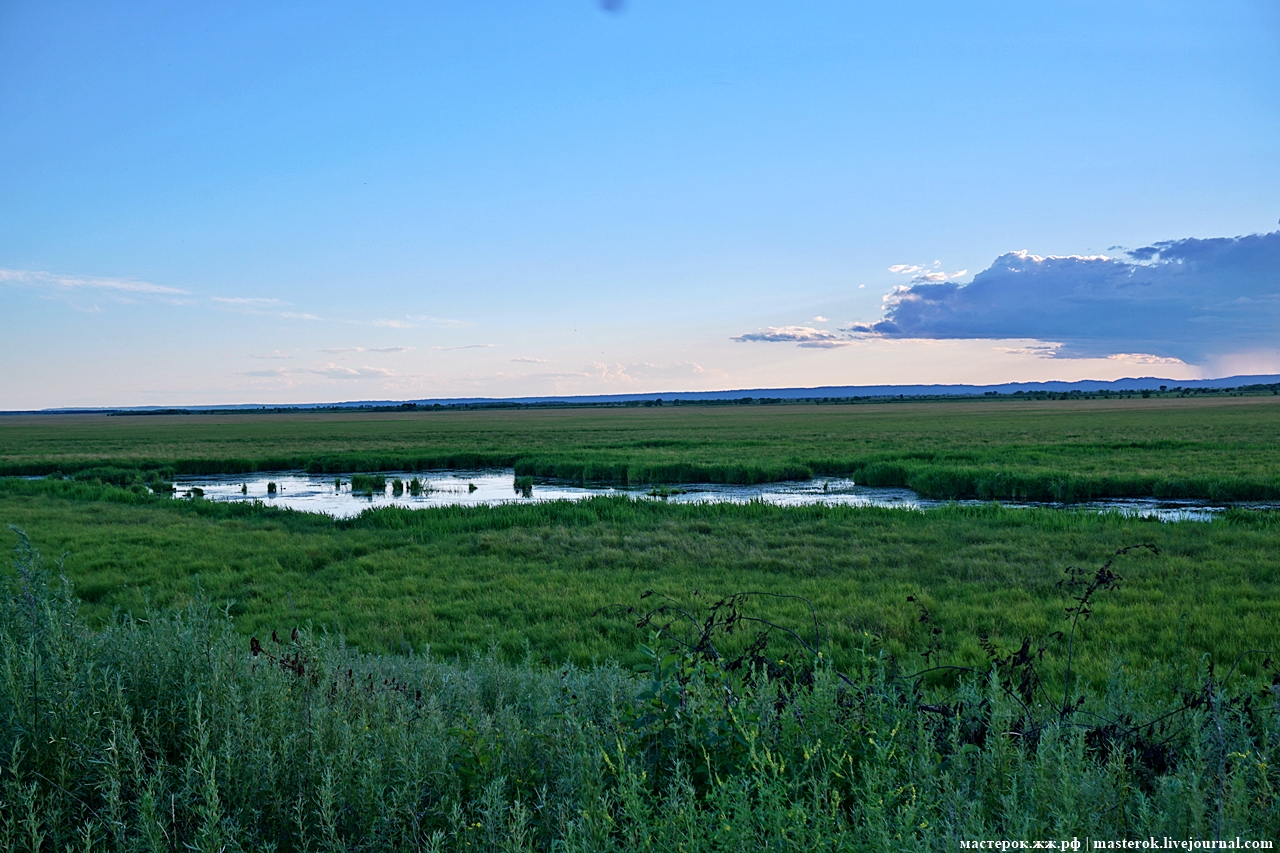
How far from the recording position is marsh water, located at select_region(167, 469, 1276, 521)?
2512cm

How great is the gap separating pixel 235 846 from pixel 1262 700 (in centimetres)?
806

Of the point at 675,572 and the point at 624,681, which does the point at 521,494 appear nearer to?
the point at 675,572

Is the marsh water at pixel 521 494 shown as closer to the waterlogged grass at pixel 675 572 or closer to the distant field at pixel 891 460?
the distant field at pixel 891 460

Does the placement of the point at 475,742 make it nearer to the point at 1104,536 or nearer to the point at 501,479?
the point at 1104,536

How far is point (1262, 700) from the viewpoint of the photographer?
6305 millimetres

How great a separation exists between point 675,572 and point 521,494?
61.3ft

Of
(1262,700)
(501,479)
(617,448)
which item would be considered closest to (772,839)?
(1262,700)

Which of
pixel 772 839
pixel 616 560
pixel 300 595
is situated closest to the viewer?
pixel 772 839

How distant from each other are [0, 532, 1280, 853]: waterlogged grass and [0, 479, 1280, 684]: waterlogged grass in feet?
4.34

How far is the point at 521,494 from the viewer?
3189 centimetres

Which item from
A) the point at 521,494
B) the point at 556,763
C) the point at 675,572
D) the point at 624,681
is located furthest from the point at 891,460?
the point at 556,763

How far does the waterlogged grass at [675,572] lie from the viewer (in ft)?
32.3

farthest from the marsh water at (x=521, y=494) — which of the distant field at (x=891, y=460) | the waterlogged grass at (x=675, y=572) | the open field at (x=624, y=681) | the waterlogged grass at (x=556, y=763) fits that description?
the waterlogged grass at (x=556, y=763)

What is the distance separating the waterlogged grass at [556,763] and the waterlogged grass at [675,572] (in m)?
1.32
